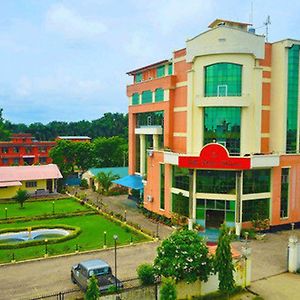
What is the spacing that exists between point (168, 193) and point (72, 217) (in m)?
9.47

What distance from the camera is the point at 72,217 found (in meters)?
36.6

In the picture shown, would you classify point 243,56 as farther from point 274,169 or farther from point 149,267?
point 149,267

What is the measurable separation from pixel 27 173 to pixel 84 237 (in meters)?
21.5

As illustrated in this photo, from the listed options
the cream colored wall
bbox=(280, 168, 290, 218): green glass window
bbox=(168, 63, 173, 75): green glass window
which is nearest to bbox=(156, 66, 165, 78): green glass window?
bbox=(168, 63, 173, 75): green glass window

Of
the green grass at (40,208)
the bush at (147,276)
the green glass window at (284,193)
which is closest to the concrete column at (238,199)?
the green glass window at (284,193)

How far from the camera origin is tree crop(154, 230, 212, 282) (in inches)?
672

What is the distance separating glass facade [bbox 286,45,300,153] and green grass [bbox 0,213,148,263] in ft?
50.3

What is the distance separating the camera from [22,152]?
71188mm

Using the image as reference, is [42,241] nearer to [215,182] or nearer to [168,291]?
[215,182]

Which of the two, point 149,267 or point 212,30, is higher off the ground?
point 212,30

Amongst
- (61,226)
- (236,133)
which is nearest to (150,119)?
(236,133)

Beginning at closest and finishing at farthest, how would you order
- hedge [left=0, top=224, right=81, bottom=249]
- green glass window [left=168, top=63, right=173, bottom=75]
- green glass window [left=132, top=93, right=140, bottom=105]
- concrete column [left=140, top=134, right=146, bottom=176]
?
hedge [left=0, top=224, right=81, bottom=249] < green glass window [left=168, top=63, right=173, bottom=75] < concrete column [left=140, top=134, right=146, bottom=176] < green glass window [left=132, top=93, right=140, bottom=105]

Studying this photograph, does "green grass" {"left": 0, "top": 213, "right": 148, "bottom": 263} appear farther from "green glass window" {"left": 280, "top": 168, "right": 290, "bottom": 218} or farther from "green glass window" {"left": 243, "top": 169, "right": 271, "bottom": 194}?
"green glass window" {"left": 280, "top": 168, "right": 290, "bottom": 218}

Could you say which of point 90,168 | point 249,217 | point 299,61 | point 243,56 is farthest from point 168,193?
point 90,168
